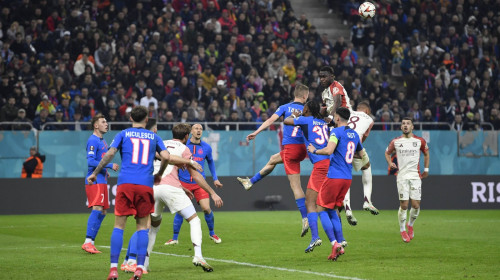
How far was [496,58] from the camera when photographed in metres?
31.9

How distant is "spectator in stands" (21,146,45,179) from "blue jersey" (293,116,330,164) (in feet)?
38.4

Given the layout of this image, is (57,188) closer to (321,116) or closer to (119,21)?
(119,21)

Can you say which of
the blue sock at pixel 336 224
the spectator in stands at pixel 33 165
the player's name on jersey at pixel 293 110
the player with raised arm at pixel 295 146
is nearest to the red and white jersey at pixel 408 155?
the player with raised arm at pixel 295 146

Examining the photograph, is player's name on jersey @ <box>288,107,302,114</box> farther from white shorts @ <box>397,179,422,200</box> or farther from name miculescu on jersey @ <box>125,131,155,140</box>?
name miculescu on jersey @ <box>125,131,155,140</box>

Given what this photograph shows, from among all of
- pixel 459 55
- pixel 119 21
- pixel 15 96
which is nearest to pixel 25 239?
pixel 15 96

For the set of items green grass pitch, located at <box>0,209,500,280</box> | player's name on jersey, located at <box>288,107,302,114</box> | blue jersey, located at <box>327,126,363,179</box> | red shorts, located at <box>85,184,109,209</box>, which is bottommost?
green grass pitch, located at <box>0,209,500,280</box>

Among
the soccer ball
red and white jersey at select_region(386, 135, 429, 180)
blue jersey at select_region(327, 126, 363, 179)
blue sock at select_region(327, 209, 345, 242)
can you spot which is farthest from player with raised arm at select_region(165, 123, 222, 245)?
the soccer ball

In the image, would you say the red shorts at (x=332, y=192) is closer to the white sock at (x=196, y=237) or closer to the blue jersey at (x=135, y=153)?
the white sock at (x=196, y=237)

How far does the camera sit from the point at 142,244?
980 cm

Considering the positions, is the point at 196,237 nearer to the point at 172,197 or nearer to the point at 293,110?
the point at 172,197

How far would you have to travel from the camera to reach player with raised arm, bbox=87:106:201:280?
974 cm

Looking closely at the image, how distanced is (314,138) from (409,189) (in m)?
3.90

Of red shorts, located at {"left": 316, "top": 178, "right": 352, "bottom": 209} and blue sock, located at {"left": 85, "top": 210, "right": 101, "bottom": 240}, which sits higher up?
red shorts, located at {"left": 316, "top": 178, "right": 352, "bottom": 209}

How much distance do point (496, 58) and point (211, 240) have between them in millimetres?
19912
